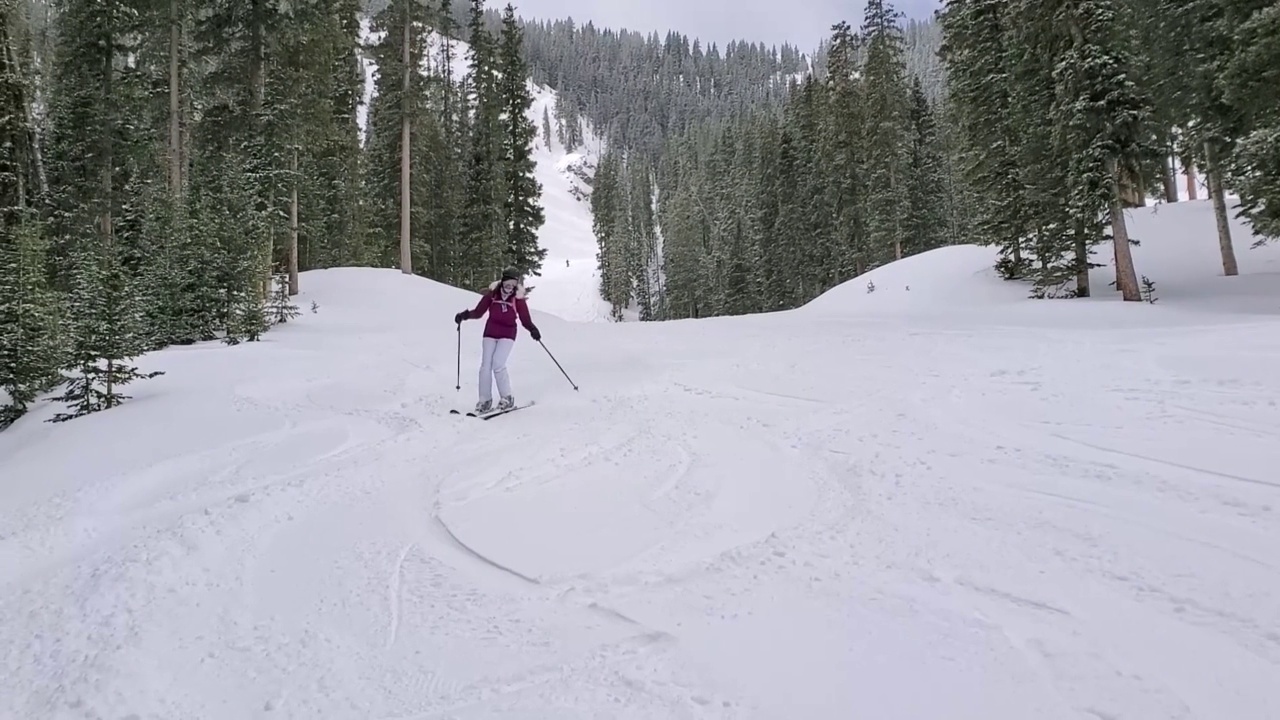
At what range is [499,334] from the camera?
9.02 metres

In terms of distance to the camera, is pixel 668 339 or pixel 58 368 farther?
pixel 668 339

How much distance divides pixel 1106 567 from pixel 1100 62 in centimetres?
1540

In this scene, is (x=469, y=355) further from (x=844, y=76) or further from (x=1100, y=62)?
(x=844, y=76)

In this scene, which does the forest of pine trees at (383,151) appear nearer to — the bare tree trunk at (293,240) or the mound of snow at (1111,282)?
the bare tree trunk at (293,240)

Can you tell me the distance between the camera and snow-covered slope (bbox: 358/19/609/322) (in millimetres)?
74500

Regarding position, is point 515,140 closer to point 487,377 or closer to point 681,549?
point 487,377

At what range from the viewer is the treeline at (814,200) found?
33.6 meters

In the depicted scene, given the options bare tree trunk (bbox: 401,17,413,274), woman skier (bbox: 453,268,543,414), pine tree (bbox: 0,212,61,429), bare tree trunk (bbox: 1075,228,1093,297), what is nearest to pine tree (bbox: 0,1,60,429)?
pine tree (bbox: 0,212,61,429)

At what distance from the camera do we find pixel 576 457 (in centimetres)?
648

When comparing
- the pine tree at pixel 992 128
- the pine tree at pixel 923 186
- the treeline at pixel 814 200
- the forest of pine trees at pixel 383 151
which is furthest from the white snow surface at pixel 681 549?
the pine tree at pixel 923 186

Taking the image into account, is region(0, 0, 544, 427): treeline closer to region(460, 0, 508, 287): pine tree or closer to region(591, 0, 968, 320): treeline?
region(460, 0, 508, 287): pine tree

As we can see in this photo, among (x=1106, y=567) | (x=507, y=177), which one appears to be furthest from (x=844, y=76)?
(x=1106, y=567)

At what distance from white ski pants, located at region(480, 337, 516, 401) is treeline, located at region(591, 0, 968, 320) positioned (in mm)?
28984

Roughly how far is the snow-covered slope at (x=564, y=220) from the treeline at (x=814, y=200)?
437 centimetres
